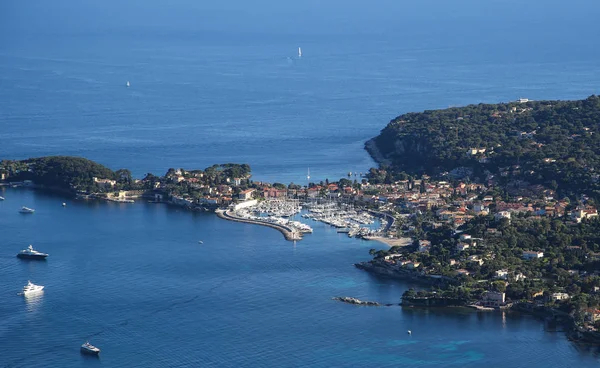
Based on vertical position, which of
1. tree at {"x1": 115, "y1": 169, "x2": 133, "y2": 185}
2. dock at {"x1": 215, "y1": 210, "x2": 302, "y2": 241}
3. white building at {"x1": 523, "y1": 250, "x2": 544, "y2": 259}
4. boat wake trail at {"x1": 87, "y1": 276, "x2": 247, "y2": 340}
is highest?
tree at {"x1": 115, "y1": 169, "x2": 133, "y2": 185}

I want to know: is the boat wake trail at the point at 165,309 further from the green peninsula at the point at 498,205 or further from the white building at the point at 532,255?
the white building at the point at 532,255

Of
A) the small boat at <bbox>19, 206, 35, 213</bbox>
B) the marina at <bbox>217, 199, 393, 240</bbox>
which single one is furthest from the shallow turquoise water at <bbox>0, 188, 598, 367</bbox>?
the small boat at <bbox>19, 206, 35, 213</bbox>

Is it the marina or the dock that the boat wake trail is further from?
the marina

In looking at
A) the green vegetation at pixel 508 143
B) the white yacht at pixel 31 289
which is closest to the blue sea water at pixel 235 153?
the white yacht at pixel 31 289

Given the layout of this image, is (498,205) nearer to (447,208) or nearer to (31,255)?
(447,208)

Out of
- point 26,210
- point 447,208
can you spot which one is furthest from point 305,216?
point 26,210
